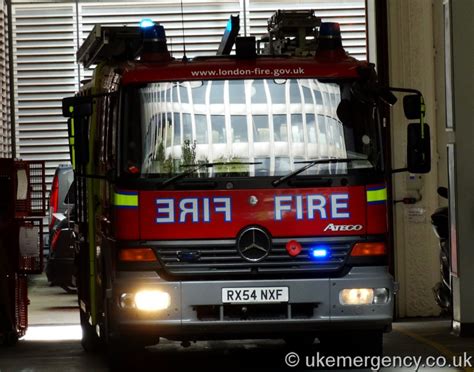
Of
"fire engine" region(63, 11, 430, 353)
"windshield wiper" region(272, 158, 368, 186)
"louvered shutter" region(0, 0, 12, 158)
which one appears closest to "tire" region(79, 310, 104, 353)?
"fire engine" region(63, 11, 430, 353)

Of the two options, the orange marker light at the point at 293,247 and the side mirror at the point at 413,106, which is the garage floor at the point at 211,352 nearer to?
the orange marker light at the point at 293,247

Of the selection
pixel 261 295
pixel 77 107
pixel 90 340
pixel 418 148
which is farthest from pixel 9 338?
pixel 418 148

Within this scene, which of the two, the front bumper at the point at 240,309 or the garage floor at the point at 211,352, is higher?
the front bumper at the point at 240,309

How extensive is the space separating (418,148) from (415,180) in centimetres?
472

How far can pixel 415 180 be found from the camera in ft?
54.2

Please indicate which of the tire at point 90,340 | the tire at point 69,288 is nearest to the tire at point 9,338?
the tire at point 90,340

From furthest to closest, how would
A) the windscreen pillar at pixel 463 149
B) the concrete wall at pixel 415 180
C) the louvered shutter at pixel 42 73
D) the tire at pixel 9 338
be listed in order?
the louvered shutter at pixel 42 73, the concrete wall at pixel 415 180, the tire at pixel 9 338, the windscreen pillar at pixel 463 149

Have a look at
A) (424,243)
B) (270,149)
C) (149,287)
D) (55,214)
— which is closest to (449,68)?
(424,243)

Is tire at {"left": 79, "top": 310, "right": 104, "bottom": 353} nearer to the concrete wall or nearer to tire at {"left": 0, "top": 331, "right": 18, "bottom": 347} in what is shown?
tire at {"left": 0, "top": 331, "right": 18, "bottom": 347}

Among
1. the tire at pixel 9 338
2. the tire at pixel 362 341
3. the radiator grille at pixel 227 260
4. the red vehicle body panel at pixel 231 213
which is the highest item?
the red vehicle body panel at pixel 231 213

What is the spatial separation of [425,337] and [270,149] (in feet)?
13.4

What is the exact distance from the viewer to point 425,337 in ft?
48.4

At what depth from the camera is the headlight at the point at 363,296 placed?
11.4 metres

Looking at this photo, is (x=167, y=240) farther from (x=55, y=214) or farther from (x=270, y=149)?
(x=55, y=214)
